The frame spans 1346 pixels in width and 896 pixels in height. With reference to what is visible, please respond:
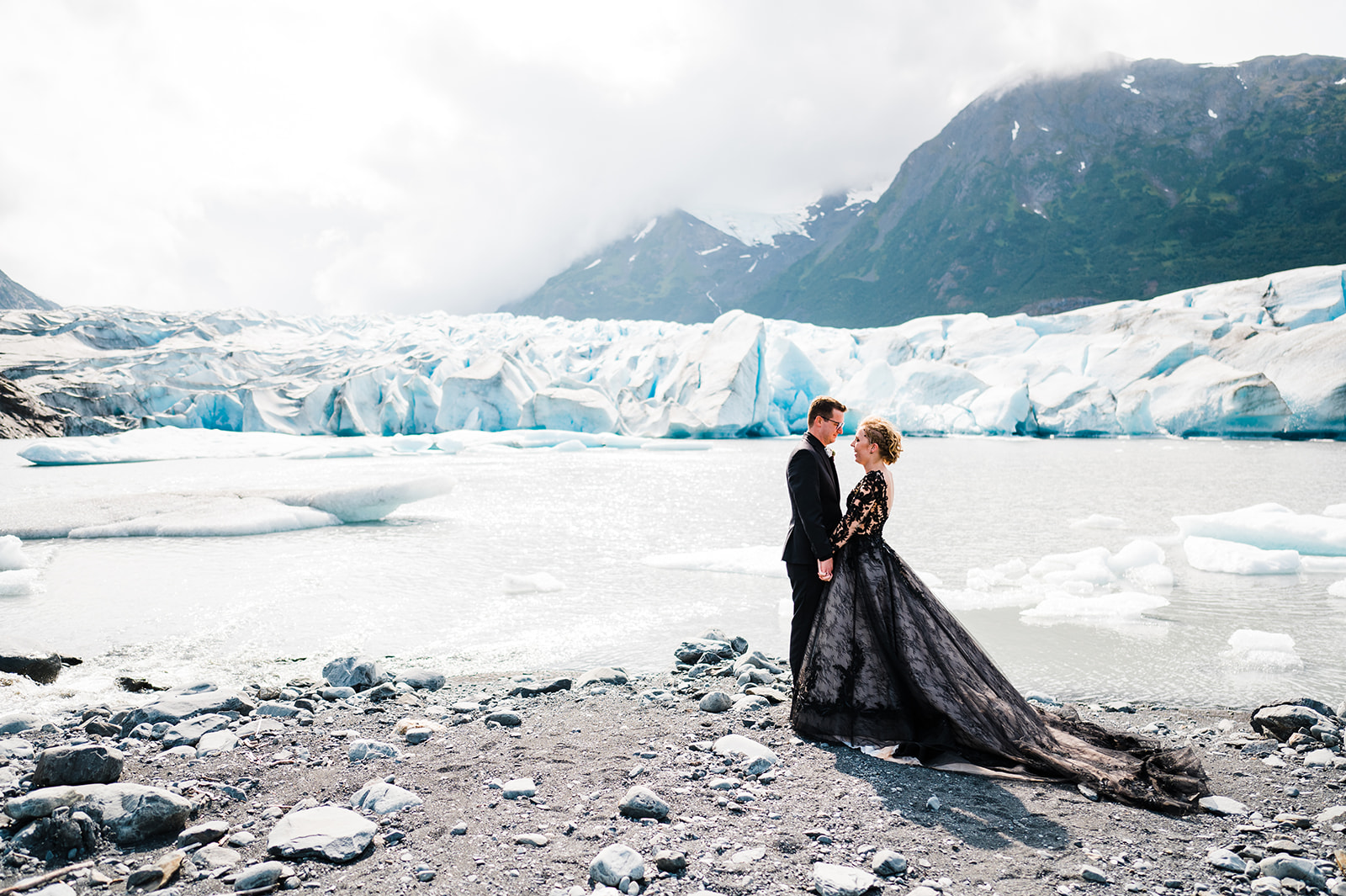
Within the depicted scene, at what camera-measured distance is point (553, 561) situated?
9.08m

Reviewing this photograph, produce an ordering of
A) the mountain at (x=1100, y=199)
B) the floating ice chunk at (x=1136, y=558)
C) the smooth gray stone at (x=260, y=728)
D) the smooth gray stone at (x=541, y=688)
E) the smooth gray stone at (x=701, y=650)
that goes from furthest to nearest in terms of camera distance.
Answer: the mountain at (x=1100, y=199) < the floating ice chunk at (x=1136, y=558) < the smooth gray stone at (x=701, y=650) < the smooth gray stone at (x=541, y=688) < the smooth gray stone at (x=260, y=728)

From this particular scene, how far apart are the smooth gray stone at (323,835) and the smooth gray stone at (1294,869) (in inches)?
113

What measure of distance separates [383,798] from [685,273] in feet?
617

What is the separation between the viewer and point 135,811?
2521 mm

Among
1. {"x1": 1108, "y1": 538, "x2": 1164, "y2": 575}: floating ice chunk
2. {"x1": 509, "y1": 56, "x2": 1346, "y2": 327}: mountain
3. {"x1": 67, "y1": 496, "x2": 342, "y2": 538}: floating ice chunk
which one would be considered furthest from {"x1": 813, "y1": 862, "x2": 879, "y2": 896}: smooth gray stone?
{"x1": 509, "y1": 56, "x2": 1346, "y2": 327}: mountain

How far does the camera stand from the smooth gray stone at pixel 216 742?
11.0ft

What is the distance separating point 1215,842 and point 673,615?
4.45 meters

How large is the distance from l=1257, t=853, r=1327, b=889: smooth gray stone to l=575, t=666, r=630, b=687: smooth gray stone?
124 inches

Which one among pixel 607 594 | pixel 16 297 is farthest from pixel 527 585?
pixel 16 297

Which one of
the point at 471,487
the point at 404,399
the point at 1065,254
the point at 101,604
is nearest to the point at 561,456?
the point at 471,487

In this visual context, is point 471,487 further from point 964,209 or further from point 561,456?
point 964,209

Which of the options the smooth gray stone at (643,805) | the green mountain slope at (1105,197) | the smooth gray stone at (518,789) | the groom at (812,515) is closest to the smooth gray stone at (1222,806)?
the groom at (812,515)

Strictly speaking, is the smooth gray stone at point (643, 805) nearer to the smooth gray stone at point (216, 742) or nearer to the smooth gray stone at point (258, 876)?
the smooth gray stone at point (258, 876)

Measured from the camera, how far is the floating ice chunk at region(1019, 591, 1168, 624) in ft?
20.9
